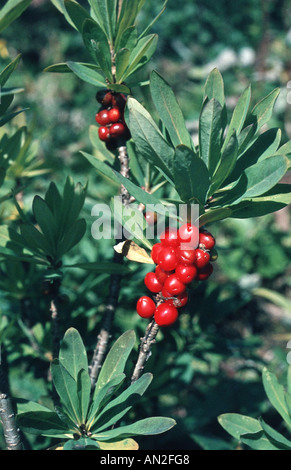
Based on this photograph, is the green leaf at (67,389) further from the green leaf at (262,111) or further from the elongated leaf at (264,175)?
the green leaf at (262,111)

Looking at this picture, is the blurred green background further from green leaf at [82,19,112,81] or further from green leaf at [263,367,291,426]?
green leaf at [82,19,112,81]

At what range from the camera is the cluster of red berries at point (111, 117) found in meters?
0.92

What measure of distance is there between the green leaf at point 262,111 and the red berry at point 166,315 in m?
0.39

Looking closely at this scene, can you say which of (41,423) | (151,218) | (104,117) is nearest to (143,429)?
(41,423)

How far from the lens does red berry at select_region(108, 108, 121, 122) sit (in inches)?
36.1

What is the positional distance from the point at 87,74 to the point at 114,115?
4.0 inches

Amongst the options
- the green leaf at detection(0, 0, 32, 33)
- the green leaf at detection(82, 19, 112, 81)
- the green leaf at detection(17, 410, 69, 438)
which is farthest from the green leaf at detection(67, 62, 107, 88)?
the green leaf at detection(17, 410, 69, 438)

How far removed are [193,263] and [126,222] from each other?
0.17m

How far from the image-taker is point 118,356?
2.99 feet

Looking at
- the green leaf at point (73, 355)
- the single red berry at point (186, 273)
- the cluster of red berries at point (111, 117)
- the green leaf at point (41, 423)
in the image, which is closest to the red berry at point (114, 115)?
the cluster of red berries at point (111, 117)

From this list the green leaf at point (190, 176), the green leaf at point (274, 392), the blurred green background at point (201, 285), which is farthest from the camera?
the blurred green background at point (201, 285)

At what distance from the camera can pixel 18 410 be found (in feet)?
2.94

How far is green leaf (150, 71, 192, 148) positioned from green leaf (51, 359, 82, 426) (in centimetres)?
50

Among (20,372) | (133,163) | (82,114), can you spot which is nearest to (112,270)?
(133,163)
